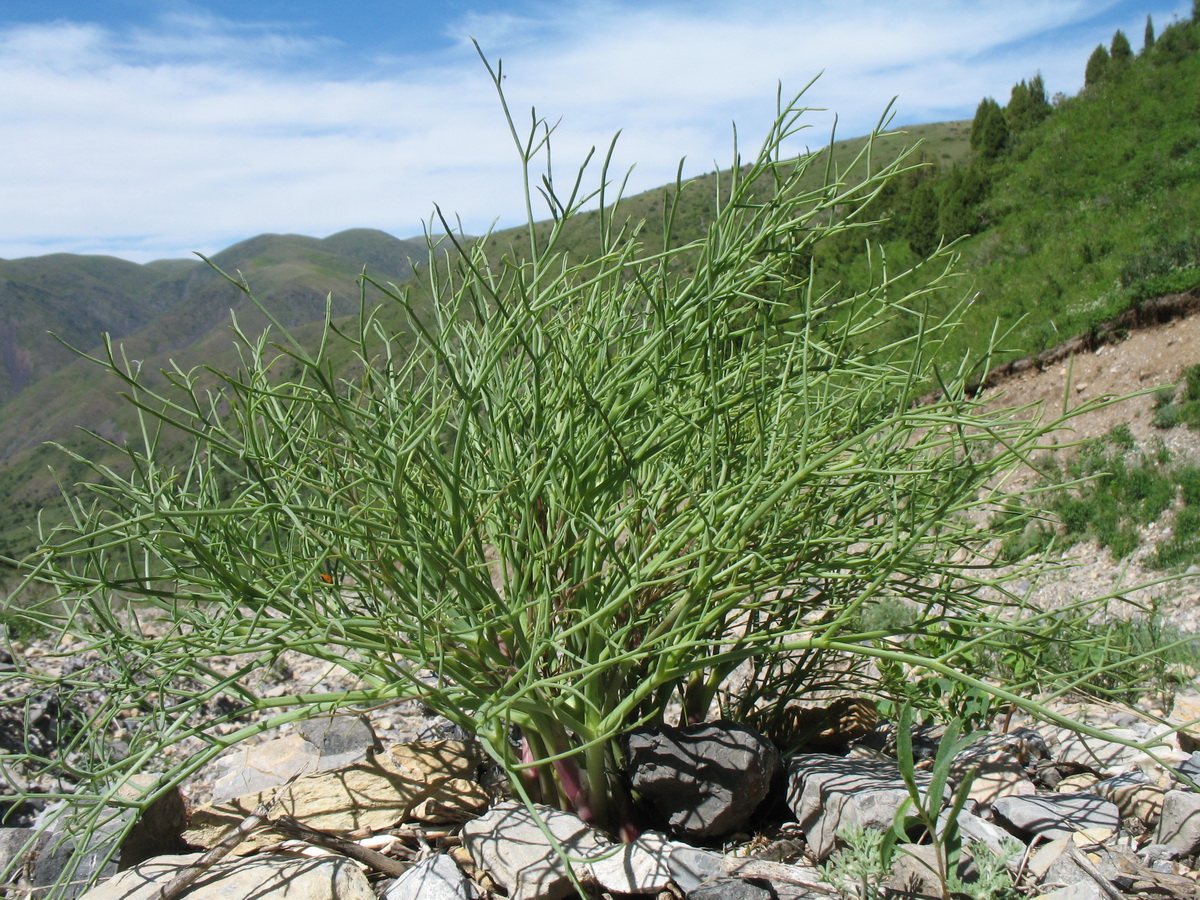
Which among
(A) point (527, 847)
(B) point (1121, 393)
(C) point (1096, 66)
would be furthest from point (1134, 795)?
(C) point (1096, 66)

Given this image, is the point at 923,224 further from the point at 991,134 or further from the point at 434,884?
the point at 434,884

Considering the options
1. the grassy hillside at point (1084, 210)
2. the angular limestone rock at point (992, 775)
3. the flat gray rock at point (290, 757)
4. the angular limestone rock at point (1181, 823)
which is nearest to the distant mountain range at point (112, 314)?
the grassy hillside at point (1084, 210)

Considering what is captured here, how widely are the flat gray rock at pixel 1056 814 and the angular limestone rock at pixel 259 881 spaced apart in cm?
121

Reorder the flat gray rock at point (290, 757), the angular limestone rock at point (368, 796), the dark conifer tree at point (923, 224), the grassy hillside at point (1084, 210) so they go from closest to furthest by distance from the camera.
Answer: the angular limestone rock at point (368, 796)
the flat gray rock at point (290, 757)
the grassy hillside at point (1084, 210)
the dark conifer tree at point (923, 224)

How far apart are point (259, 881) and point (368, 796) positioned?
438 mm

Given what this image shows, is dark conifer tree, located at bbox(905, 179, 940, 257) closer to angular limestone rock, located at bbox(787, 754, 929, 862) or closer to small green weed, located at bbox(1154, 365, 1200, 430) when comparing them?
small green weed, located at bbox(1154, 365, 1200, 430)

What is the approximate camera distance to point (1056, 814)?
1562 mm

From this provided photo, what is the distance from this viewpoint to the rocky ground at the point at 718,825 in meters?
1.37

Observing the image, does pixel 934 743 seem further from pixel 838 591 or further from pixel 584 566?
pixel 584 566

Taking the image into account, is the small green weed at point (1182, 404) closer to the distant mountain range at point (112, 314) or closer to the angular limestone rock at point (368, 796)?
the angular limestone rock at point (368, 796)

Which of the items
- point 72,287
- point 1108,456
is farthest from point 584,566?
point 72,287

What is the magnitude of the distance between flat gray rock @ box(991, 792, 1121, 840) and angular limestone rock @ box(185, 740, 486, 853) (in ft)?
3.62

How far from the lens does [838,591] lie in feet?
5.25

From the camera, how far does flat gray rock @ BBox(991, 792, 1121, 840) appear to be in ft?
5.00
